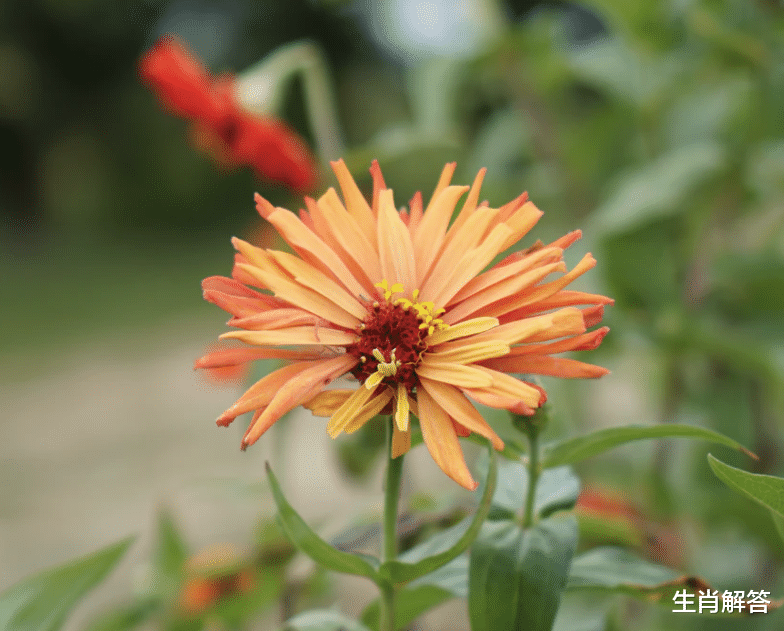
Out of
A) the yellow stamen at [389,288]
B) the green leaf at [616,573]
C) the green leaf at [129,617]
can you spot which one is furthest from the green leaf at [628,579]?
the green leaf at [129,617]

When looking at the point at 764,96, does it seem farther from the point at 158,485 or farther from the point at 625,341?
the point at 158,485

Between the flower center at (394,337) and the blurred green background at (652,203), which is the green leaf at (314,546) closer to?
the flower center at (394,337)

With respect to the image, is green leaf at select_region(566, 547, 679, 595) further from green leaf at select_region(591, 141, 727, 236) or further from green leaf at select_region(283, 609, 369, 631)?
green leaf at select_region(591, 141, 727, 236)

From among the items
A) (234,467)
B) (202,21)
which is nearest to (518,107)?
(234,467)

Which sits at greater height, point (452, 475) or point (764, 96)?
point (764, 96)

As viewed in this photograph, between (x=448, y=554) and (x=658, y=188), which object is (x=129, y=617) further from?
(x=658, y=188)
